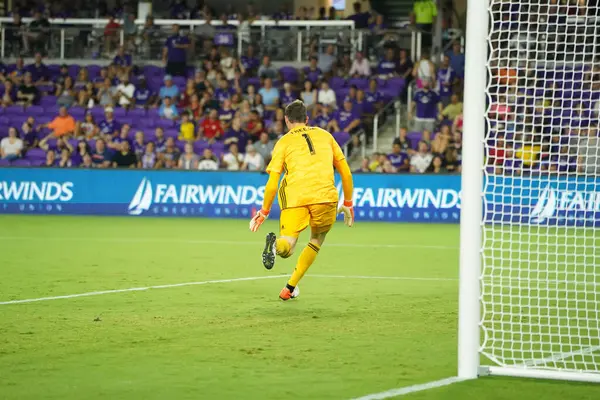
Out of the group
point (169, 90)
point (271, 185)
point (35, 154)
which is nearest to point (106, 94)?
point (169, 90)

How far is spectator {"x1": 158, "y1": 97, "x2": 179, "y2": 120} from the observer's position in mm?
26688

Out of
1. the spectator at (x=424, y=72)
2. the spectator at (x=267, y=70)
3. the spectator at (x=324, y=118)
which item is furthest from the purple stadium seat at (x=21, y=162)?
the spectator at (x=424, y=72)

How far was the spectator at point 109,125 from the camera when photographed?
26.1 meters

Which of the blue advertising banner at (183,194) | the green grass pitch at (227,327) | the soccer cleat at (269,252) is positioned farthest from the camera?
the blue advertising banner at (183,194)

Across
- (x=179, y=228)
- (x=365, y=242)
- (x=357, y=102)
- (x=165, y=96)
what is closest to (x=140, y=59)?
(x=165, y=96)

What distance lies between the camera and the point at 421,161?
74.7 ft

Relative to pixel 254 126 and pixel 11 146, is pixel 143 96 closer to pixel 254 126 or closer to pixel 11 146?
pixel 11 146

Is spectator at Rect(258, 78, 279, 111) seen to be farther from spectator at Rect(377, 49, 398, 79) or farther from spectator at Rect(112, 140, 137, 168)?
spectator at Rect(112, 140, 137, 168)

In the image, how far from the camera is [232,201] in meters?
22.8

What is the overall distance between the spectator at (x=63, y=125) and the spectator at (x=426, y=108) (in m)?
8.38

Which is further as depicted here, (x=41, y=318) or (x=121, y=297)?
(x=121, y=297)

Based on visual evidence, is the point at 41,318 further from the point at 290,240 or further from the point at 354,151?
the point at 354,151

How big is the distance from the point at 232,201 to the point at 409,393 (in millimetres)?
16462

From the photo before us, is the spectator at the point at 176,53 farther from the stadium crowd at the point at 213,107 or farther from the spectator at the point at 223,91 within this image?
the spectator at the point at 223,91
